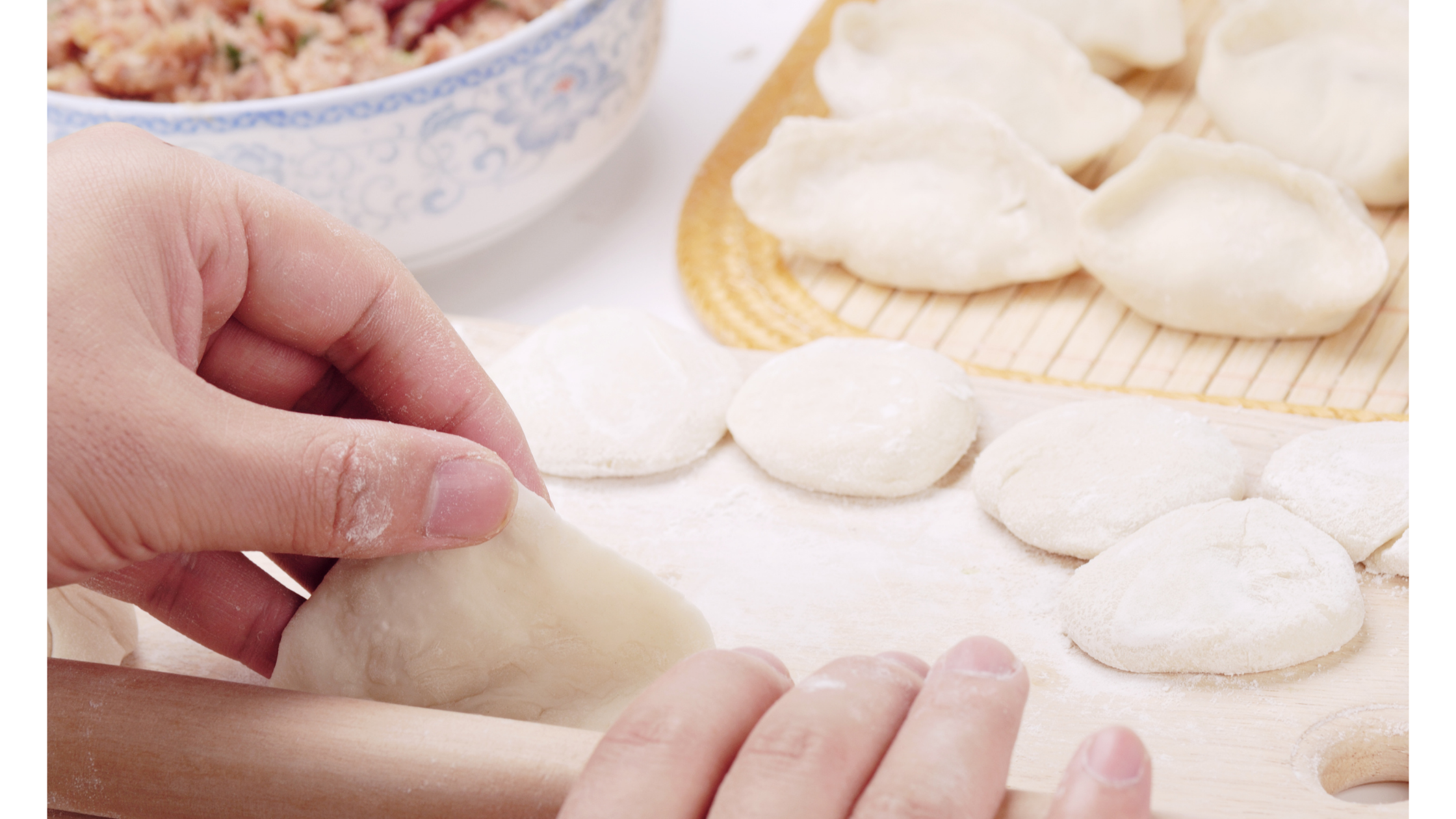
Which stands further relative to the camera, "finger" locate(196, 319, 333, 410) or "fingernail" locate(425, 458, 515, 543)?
"finger" locate(196, 319, 333, 410)

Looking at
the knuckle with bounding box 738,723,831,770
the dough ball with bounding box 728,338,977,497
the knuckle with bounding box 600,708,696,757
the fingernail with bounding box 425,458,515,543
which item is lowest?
the dough ball with bounding box 728,338,977,497

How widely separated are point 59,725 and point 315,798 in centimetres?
21

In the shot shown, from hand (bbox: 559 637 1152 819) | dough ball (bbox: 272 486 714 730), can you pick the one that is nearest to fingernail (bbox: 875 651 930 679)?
hand (bbox: 559 637 1152 819)

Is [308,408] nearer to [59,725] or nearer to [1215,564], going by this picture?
[59,725]

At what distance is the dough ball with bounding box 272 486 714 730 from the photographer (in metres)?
0.96

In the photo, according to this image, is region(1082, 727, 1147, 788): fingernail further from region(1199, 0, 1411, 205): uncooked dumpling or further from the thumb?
region(1199, 0, 1411, 205): uncooked dumpling

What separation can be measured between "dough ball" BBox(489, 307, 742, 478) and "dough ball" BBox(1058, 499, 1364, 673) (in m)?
0.44

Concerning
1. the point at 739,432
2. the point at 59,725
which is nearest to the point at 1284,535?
the point at 739,432

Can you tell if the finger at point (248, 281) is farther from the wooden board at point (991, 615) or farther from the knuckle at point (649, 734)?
the knuckle at point (649, 734)

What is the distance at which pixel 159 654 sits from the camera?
1139mm

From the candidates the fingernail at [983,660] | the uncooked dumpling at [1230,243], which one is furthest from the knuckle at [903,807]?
the uncooked dumpling at [1230,243]

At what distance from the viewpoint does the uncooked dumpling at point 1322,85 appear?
5.18 ft

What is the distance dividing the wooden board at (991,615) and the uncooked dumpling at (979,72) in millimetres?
564

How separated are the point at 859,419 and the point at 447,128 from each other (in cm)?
67
